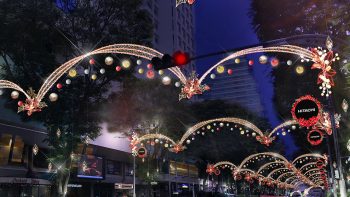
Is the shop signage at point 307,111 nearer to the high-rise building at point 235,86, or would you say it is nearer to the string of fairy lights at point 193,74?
the string of fairy lights at point 193,74

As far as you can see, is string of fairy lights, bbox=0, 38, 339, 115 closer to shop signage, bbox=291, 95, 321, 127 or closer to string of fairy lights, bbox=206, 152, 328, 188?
shop signage, bbox=291, 95, 321, 127

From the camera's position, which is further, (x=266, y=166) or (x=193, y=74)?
(x=266, y=166)

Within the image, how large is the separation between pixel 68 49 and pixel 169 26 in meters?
51.4

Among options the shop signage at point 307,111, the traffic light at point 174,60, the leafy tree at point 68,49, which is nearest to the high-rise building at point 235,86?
the leafy tree at point 68,49

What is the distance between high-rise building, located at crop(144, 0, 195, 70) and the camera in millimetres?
71794

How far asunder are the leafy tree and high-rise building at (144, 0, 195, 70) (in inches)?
1191

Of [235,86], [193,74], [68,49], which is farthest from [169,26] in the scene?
[193,74]

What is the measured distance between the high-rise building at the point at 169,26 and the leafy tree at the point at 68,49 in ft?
99.3

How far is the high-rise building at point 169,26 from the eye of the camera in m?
71.8

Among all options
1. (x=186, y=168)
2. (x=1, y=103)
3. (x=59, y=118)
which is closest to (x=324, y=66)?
(x=59, y=118)

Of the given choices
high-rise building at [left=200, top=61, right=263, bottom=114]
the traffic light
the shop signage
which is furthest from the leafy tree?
high-rise building at [left=200, top=61, right=263, bottom=114]

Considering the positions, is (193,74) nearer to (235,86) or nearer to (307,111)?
(307,111)

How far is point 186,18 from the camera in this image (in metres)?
96.9

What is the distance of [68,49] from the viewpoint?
29.2 m
